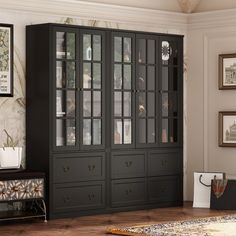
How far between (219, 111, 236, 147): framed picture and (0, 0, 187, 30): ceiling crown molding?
1296 mm

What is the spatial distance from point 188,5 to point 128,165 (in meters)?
2.34

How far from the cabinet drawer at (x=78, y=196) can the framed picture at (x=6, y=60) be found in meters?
1.16

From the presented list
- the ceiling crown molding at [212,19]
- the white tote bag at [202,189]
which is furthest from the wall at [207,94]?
the white tote bag at [202,189]

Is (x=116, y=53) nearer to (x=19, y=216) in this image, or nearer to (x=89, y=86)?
(x=89, y=86)

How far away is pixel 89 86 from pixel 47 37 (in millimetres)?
733

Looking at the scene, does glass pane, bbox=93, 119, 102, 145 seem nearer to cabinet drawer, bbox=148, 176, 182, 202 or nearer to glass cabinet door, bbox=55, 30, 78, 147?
glass cabinet door, bbox=55, 30, 78, 147

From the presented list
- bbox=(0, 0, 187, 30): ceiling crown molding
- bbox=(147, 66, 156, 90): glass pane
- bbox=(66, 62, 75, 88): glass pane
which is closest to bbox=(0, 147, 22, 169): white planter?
bbox=(66, 62, 75, 88): glass pane

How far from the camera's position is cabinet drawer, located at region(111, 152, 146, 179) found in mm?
9164

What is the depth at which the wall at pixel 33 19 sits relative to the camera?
873 centimetres

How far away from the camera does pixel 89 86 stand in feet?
29.2

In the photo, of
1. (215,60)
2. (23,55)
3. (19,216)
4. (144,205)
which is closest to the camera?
(19,216)

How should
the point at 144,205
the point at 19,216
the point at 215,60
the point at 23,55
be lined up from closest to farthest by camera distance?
1. the point at 19,216
2. the point at 23,55
3. the point at 144,205
4. the point at 215,60

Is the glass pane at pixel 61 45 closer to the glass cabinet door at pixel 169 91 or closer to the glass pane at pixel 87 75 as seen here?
the glass pane at pixel 87 75

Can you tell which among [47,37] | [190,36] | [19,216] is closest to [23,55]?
[47,37]
